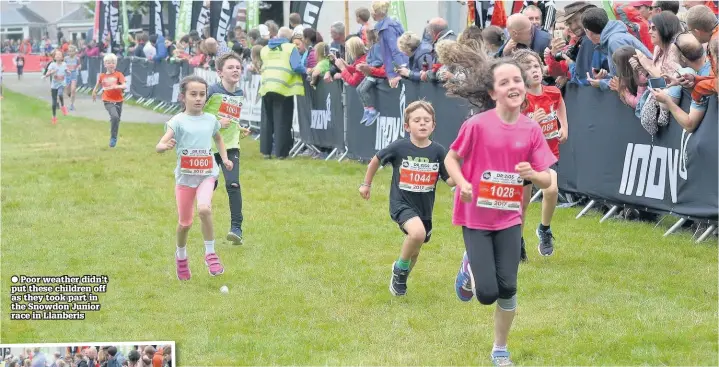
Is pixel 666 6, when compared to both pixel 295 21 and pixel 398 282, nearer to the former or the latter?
pixel 398 282

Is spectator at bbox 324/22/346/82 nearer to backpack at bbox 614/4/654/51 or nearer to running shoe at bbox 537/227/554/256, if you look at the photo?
backpack at bbox 614/4/654/51

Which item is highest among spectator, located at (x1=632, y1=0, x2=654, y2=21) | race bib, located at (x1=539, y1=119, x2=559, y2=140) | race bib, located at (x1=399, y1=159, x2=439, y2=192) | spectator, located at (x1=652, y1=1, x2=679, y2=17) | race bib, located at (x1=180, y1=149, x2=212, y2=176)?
spectator, located at (x1=652, y1=1, x2=679, y2=17)

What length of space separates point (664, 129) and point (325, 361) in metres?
5.13

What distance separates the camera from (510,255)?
696 cm

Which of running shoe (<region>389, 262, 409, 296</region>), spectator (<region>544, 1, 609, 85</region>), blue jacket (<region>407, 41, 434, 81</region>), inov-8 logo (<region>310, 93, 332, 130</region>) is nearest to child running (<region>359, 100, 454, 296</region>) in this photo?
running shoe (<region>389, 262, 409, 296</region>)

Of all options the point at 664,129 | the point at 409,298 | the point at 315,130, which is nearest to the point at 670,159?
the point at 664,129

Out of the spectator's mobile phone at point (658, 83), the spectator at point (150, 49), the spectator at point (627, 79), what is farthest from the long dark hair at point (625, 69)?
the spectator at point (150, 49)

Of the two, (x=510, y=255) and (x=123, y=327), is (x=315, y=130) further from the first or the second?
(x=510, y=255)

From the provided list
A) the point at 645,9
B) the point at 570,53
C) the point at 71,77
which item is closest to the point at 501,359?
the point at 570,53

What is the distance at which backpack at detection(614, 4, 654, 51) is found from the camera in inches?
495

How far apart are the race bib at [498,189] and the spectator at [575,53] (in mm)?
5046

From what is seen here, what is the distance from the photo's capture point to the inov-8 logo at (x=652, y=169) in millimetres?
10867

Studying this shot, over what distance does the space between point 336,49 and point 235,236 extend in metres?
7.78

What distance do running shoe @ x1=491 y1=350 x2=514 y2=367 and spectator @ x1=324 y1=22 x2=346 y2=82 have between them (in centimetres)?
1157
